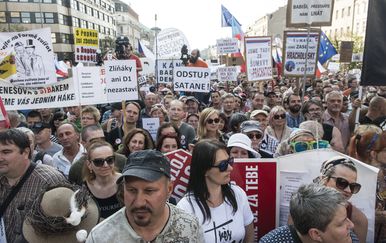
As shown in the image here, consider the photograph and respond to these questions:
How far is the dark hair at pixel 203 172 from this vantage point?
2641mm

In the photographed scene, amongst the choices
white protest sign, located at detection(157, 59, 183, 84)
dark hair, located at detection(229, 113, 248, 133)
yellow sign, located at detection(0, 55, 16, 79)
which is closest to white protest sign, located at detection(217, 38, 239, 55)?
white protest sign, located at detection(157, 59, 183, 84)

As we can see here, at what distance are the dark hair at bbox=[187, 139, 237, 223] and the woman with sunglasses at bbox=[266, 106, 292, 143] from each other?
2481 mm

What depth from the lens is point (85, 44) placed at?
9727 mm

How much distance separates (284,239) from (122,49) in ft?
22.1

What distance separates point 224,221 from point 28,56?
14.8 ft

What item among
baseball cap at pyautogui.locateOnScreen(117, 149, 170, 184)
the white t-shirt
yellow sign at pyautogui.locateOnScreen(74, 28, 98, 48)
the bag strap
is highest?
yellow sign at pyautogui.locateOnScreen(74, 28, 98, 48)

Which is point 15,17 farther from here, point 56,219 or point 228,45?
point 56,219

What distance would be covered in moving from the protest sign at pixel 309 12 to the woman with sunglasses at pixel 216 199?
4.08 metres

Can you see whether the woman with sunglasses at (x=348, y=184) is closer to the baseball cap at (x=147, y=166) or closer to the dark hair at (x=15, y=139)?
the baseball cap at (x=147, y=166)

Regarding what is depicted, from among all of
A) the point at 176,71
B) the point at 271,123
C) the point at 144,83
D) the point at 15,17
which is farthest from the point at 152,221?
the point at 15,17

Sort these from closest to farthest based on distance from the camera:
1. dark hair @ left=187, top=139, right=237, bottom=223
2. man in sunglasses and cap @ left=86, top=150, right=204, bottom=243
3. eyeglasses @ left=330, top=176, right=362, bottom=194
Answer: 1. man in sunglasses and cap @ left=86, top=150, right=204, bottom=243
2. eyeglasses @ left=330, top=176, right=362, bottom=194
3. dark hair @ left=187, top=139, right=237, bottom=223

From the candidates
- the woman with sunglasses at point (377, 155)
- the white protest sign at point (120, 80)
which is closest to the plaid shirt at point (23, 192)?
the woman with sunglasses at point (377, 155)

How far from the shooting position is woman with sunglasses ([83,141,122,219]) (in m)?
3.02

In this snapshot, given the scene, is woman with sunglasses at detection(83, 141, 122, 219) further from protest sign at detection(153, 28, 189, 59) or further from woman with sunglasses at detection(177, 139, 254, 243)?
protest sign at detection(153, 28, 189, 59)
